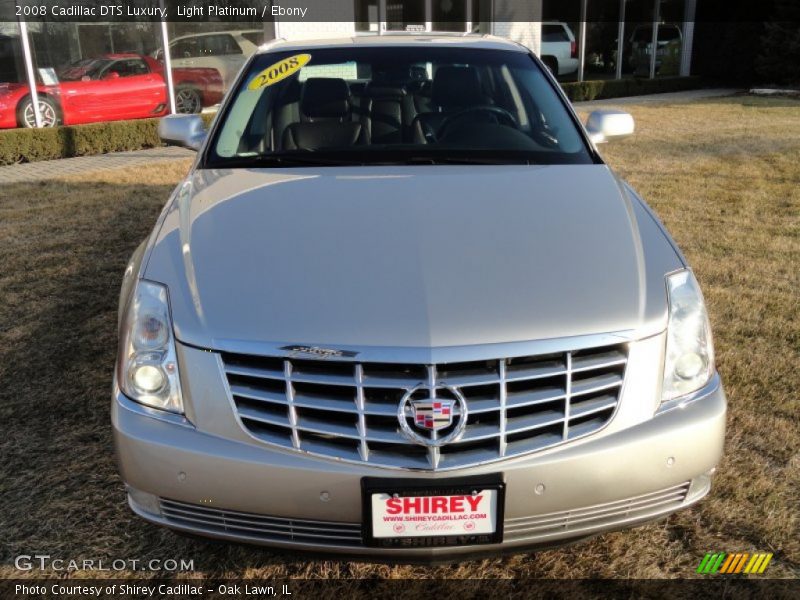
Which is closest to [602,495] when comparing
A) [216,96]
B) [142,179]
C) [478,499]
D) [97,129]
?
[478,499]

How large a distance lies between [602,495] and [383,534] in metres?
0.56

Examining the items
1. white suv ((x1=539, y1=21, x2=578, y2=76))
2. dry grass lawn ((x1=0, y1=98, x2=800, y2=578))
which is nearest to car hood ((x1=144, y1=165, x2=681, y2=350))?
dry grass lawn ((x1=0, y1=98, x2=800, y2=578))

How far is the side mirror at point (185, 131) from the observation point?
358 cm

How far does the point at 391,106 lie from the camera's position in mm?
3367

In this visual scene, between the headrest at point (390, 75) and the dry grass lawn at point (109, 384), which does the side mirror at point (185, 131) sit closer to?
the headrest at point (390, 75)

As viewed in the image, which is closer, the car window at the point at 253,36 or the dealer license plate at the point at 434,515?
the dealer license plate at the point at 434,515

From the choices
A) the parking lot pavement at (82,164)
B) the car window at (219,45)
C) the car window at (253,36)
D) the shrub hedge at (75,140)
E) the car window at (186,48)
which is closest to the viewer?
the parking lot pavement at (82,164)

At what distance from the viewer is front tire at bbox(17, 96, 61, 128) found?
10.9 m

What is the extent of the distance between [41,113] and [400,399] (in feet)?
36.9

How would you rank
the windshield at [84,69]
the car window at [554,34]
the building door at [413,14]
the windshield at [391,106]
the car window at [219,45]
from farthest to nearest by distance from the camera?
1. the car window at [554,34]
2. the building door at [413,14]
3. the car window at [219,45]
4. the windshield at [84,69]
5. the windshield at [391,106]

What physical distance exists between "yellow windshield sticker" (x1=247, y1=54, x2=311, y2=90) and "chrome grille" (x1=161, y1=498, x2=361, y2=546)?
2.11 meters

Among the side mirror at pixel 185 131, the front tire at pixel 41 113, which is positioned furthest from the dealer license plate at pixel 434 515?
the front tire at pixel 41 113

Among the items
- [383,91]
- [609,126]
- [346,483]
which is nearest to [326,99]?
[383,91]

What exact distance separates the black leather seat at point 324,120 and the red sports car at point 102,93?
9.13 meters
